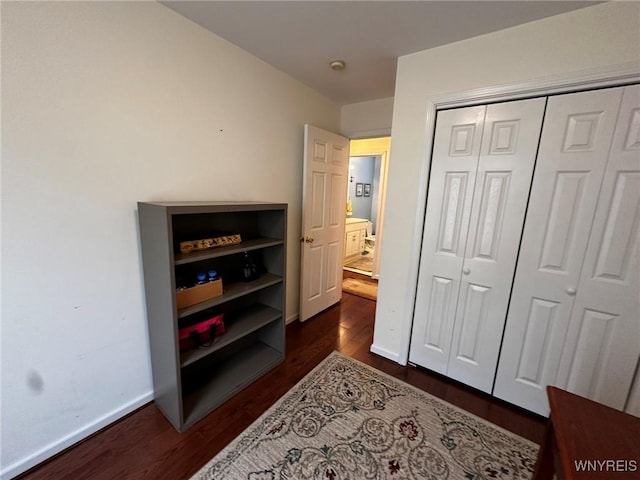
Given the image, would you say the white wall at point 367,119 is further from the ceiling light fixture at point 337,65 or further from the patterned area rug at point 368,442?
the patterned area rug at point 368,442

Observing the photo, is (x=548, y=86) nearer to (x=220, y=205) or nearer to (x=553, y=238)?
(x=553, y=238)

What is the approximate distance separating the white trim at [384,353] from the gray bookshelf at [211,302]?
0.80 metres

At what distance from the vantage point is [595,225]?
4.70 ft

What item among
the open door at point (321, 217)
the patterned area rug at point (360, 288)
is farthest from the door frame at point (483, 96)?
the patterned area rug at point (360, 288)

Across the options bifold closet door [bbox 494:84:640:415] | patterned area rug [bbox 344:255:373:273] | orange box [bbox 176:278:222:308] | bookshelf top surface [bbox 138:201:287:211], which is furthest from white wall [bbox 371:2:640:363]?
patterned area rug [bbox 344:255:373:273]

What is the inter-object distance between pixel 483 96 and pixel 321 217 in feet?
5.48

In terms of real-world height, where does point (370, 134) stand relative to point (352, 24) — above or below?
below

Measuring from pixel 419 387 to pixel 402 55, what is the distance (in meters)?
2.41

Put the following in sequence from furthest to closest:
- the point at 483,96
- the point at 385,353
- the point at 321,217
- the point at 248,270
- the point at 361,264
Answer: the point at 361,264, the point at 321,217, the point at 385,353, the point at 248,270, the point at 483,96

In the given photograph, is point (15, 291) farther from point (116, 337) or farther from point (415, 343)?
point (415, 343)

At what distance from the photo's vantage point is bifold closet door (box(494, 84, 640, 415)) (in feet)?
4.50

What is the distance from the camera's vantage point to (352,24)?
1551 mm

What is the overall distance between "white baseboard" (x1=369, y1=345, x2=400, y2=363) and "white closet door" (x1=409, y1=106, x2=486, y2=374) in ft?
0.52

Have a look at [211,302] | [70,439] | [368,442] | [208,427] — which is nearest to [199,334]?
[211,302]
